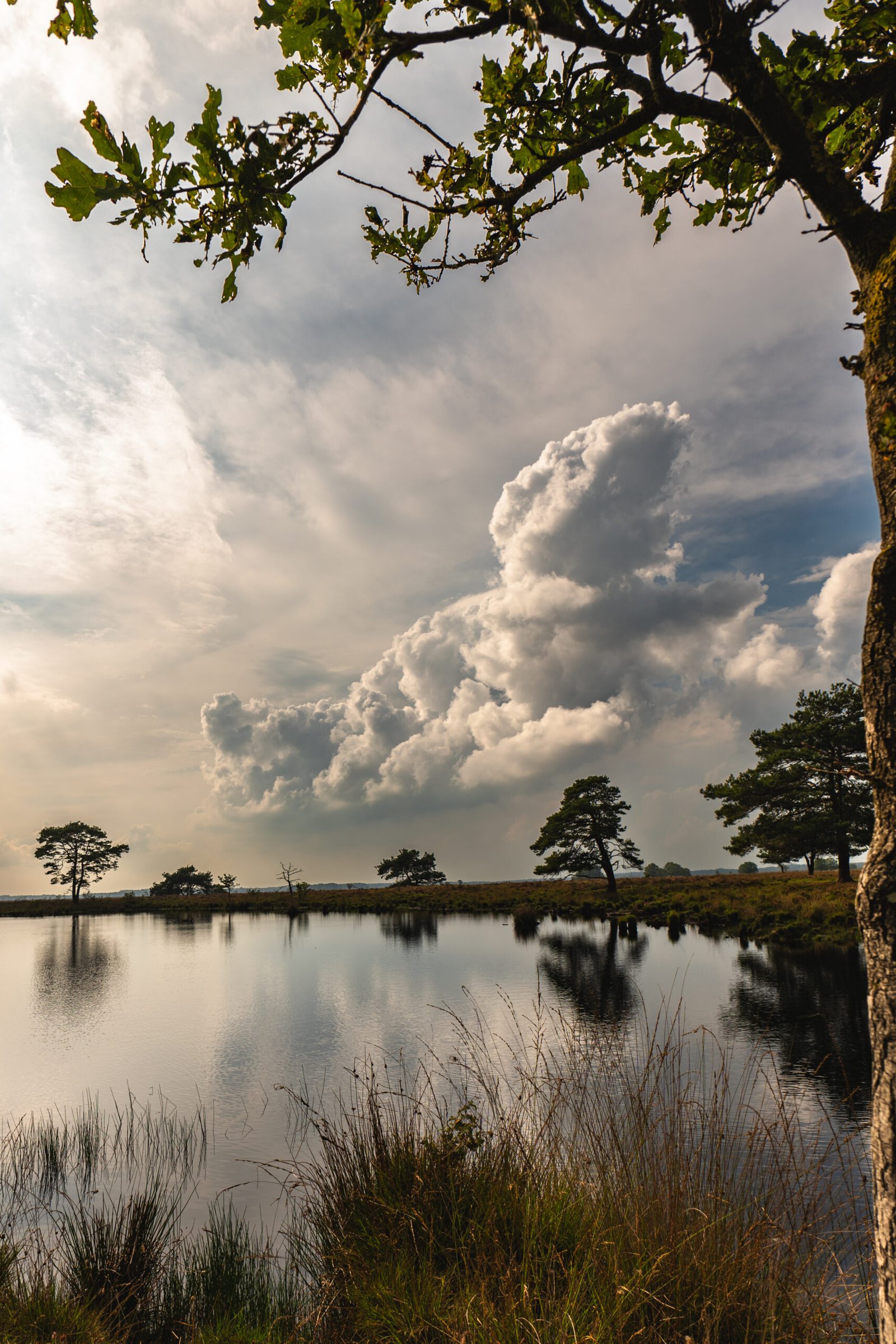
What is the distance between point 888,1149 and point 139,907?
9219 cm

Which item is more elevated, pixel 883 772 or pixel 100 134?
pixel 100 134

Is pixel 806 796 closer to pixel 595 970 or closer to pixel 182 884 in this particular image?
pixel 595 970

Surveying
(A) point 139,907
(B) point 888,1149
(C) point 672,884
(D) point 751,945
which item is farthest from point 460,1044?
(A) point 139,907

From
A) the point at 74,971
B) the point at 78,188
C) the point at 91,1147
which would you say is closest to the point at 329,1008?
the point at 91,1147

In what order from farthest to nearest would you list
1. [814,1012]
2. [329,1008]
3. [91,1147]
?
[329,1008]
[814,1012]
[91,1147]

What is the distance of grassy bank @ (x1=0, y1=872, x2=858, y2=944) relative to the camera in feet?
97.0

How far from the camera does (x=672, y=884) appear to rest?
200 feet

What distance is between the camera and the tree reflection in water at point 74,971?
23.1 metres

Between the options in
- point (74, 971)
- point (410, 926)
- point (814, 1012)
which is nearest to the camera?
point (814, 1012)

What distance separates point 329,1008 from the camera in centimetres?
2017

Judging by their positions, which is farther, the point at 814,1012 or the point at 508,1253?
the point at 814,1012

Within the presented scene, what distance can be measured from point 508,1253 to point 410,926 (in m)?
44.9

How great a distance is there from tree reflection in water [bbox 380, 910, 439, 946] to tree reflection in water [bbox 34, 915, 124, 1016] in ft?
47.0

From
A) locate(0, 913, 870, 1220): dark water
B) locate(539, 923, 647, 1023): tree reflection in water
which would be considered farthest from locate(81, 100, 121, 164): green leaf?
locate(539, 923, 647, 1023): tree reflection in water
